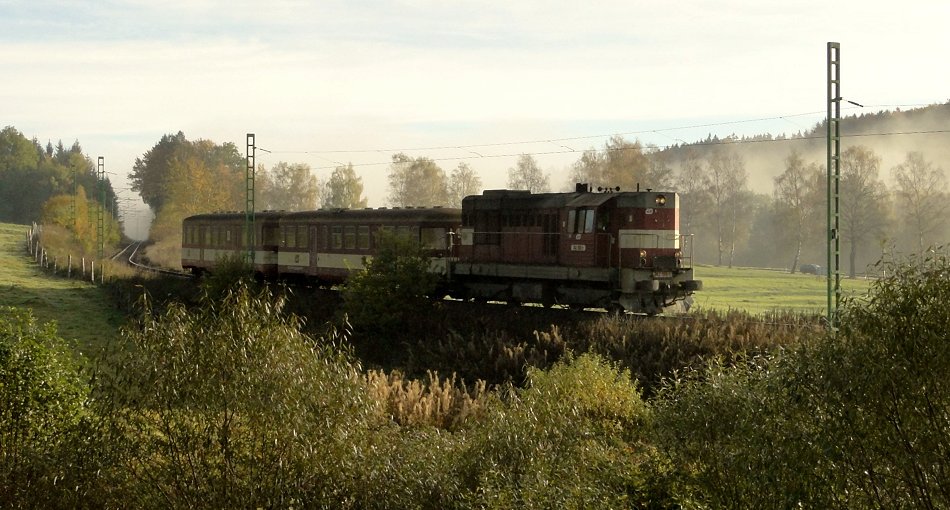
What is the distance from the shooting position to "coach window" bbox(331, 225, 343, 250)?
4359 cm

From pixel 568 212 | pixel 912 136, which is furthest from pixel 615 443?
pixel 912 136

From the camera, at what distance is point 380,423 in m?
18.2

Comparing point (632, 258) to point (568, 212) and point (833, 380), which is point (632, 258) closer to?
point (568, 212)

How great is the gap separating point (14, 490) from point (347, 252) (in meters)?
26.1

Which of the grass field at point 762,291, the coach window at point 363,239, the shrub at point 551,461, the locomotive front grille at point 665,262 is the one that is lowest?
the shrub at point 551,461

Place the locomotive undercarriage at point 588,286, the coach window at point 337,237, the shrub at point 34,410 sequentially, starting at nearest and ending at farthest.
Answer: the shrub at point 34,410, the locomotive undercarriage at point 588,286, the coach window at point 337,237

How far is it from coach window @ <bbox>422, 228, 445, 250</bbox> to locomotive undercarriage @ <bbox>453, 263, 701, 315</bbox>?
9.94 ft

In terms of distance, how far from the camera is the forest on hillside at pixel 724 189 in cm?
7781

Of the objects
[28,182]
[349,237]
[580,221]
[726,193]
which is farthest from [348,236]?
[28,182]

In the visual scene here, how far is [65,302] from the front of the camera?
5422 cm

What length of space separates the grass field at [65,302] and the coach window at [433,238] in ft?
45.4

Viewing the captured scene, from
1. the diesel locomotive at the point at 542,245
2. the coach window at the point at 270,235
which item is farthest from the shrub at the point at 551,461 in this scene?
the coach window at the point at 270,235

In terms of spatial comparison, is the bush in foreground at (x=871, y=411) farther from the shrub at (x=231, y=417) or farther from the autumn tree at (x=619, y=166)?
the autumn tree at (x=619, y=166)

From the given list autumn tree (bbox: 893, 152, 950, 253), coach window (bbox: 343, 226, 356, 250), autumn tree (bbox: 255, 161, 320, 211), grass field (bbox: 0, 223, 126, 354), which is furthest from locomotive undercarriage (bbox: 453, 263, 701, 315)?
autumn tree (bbox: 255, 161, 320, 211)
